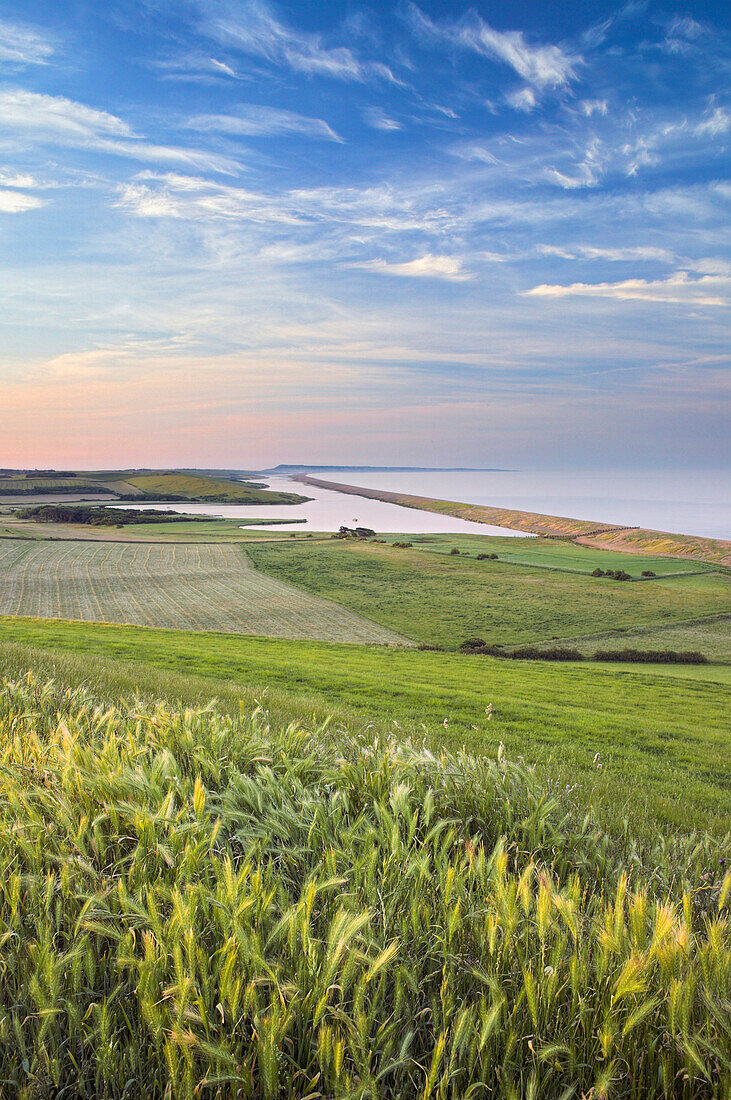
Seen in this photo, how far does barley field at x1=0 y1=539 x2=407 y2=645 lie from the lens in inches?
1672

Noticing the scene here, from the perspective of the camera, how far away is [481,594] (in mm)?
58375

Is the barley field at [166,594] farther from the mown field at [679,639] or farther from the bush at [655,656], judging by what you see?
the mown field at [679,639]

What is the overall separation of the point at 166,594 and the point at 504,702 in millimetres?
43822

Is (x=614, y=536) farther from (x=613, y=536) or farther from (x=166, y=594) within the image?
(x=166, y=594)

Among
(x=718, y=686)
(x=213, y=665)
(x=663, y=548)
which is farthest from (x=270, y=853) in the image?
(x=663, y=548)

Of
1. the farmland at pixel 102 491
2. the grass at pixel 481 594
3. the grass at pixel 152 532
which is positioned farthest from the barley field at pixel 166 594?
the farmland at pixel 102 491

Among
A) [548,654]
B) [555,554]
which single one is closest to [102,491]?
[555,554]

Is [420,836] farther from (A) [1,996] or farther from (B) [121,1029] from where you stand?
(A) [1,996]

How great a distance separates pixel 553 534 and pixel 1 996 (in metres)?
134

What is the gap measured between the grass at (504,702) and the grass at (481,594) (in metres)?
18.7

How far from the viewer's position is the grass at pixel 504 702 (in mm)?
7055

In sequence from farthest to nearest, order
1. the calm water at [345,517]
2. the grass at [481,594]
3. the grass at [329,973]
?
the calm water at [345,517], the grass at [481,594], the grass at [329,973]

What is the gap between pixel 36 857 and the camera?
2535mm

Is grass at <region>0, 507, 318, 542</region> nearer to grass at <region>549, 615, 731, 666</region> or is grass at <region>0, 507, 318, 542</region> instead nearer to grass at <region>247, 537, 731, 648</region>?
grass at <region>247, 537, 731, 648</region>
